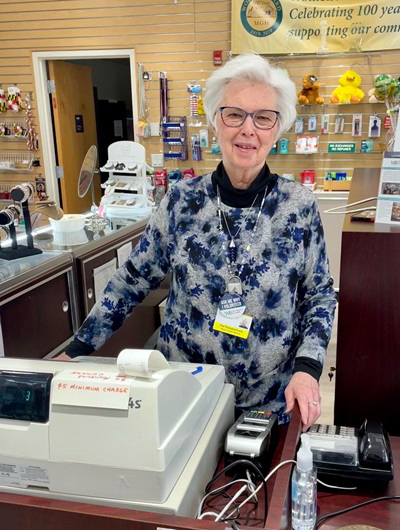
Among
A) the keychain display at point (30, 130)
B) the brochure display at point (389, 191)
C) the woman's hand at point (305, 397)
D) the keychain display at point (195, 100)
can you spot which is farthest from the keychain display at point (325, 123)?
the woman's hand at point (305, 397)

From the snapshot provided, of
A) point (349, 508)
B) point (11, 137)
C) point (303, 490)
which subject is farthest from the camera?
point (11, 137)

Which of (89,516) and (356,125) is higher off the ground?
(356,125)

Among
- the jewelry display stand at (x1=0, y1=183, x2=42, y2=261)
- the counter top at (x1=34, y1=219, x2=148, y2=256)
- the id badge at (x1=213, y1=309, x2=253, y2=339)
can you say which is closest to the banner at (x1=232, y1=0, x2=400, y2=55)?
the counter top at (x1=34, y1=219, x2=148, y2=256)

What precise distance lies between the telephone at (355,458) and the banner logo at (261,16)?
4770 mm

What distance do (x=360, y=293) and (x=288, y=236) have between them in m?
0.34

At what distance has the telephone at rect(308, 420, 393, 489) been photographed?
1.03m

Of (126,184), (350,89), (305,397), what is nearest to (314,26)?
(350,89)

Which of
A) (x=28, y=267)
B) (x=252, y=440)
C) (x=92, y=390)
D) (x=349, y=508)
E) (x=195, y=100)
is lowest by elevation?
(x=349, y=508)

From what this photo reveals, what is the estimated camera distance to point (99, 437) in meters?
0.78

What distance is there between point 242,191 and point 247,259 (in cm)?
20

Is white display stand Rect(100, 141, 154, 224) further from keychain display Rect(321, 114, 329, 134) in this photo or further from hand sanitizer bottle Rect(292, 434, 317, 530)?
keychain display Rect(321, 114, 329, 134)

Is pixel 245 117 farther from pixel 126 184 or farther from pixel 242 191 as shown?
pixel 126 184

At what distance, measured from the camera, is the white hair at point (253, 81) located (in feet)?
4.40

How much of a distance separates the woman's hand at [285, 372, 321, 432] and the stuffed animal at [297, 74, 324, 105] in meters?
4.38
